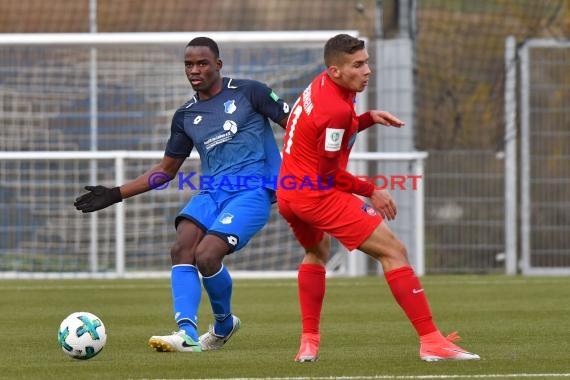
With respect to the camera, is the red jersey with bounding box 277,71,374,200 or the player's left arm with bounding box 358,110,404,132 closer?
the red jersey with bounding box 277,71,374,200

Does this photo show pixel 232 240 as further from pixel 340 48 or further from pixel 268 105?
pixel 340 48

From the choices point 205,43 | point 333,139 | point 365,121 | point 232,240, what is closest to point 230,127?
point 205,43

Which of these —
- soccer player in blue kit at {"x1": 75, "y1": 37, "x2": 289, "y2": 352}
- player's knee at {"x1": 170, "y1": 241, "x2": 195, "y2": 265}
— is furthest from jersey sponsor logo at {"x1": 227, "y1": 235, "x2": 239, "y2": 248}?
player's knee at {"x1": 170, "y1": 241, "x2": 195, "y2": 265}

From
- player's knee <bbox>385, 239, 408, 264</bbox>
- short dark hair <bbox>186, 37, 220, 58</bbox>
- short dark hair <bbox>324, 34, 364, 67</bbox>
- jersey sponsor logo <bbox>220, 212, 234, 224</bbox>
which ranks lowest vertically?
player's knee <bbox>385, 239, 408, 264</bbox>

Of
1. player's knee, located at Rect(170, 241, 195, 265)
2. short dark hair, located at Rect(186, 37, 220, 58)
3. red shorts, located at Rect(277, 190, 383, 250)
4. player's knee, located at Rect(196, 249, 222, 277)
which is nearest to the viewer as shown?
red shorts, located at Rect(277, 190, 383, 250)

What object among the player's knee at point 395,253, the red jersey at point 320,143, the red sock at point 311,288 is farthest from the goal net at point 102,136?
the player's knee at point 395,253

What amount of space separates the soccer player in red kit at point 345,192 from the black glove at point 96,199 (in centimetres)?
155

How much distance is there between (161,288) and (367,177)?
281cm

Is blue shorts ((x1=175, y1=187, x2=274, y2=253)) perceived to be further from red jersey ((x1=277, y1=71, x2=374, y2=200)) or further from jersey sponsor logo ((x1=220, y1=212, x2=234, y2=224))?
red jersey ((x1=277, y1=71, x2=374, y2=200))

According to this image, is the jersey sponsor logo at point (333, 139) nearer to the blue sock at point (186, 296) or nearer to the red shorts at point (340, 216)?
the red shorts at point (340, 216)

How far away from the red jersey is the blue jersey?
0.98 meters

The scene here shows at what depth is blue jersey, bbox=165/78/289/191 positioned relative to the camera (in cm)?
852

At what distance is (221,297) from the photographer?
8383 mm

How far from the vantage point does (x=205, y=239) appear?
8242 mm
